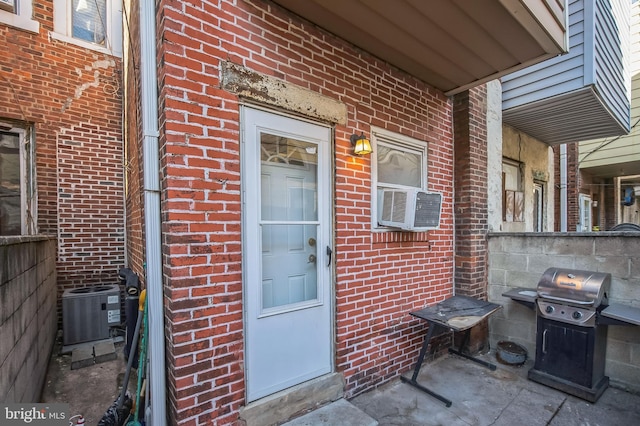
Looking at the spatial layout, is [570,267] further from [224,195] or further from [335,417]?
[224,195]

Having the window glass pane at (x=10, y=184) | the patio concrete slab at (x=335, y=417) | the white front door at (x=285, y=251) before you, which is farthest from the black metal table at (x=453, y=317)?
the window glass pane at (x=10, y=184)

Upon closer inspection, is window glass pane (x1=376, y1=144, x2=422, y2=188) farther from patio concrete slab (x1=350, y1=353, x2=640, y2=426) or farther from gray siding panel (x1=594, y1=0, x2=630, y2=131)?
gray siding panel (x1=594, y1=0, x2=630, y2=131)

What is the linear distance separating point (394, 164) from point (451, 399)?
2.45m

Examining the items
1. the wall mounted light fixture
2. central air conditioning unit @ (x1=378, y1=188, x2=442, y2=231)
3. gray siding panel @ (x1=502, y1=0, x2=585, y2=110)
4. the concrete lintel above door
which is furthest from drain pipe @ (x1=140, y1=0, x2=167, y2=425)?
gray siding panel @ (x1=502, y1=0, x2=585, y2=110)

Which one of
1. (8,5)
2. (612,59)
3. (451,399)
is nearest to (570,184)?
(612,59)

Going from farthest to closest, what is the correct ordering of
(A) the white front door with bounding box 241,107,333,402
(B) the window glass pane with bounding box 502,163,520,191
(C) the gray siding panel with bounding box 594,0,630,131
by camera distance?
(B) the window glass pane with bounding box 502,163,520,191 → (C) the gray siding panel with bounding box 594,0,630,131 → (A) the white front door with bounding box 241,107,333,402

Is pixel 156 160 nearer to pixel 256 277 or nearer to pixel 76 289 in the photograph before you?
pixel 256 277

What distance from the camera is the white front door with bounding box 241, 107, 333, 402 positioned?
2.37 m

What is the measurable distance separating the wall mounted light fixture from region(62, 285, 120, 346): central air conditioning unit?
13.0ft

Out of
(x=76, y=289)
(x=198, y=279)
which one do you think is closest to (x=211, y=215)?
(x=198, y=279)

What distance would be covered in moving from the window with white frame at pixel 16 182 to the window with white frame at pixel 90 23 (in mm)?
1572

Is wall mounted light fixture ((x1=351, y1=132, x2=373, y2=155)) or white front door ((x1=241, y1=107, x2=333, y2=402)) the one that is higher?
wall mounted light fixture ((x1=351, y1=132, x2=373, y2=155))

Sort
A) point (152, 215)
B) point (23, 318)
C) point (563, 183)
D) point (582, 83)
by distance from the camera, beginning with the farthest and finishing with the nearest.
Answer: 1. point (563, 183)
2. point (582, 83)
3. point (23, 318)
4. point (152, 215)

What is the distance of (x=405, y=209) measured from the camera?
3.21 metres
